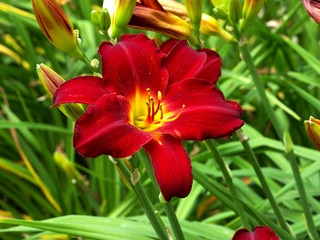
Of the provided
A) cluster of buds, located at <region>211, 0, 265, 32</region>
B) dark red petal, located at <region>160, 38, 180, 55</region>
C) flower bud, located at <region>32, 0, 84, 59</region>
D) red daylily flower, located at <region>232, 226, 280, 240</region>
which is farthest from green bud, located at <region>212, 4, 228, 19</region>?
red daylily flower, located at <region>232, 226, 280, 240</region>

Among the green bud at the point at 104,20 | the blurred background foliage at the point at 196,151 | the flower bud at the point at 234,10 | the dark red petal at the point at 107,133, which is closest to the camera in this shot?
the dark red petal at the point at 107,133

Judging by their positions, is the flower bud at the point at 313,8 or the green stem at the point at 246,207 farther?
the green stem at the point at 246,207

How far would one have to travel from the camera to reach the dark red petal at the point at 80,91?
0.48 metres

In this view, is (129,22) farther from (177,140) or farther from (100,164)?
(100,164)

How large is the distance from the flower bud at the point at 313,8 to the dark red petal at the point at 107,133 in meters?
0.23

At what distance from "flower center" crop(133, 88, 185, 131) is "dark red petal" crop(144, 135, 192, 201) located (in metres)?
0.04

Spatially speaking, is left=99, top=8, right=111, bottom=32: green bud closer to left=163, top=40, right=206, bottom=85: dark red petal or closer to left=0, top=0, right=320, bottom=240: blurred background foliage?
left=163, top=40, right=206, bottom=85: dark red petal

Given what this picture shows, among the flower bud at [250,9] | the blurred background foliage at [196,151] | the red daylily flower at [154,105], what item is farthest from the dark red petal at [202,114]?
the blurred background foliage at [196,151]

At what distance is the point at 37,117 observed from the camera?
156 centimetres

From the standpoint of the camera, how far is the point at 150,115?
55 cm

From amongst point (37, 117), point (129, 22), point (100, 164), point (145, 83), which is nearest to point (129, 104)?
point (145, 83)

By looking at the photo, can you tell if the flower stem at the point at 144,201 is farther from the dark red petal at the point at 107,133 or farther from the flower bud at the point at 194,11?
the flower bud at the point at 194,11

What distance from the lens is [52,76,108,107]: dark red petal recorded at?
484 millimetres

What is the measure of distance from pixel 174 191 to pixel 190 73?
5.8 inches
